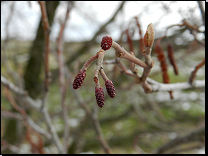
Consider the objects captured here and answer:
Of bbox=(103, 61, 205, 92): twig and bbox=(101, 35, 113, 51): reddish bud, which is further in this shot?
bbox=(103, 61, 205, 92): twig

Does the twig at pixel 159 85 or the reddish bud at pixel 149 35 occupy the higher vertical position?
the reddish bud at pixel 149 35

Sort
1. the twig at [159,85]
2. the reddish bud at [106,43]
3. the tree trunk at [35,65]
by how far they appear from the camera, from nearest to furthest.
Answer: the reddish bud at [106,43] → the twig at [159,85] → the tree trunk at [35,65]

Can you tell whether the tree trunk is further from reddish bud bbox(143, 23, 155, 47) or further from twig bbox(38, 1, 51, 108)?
reddish bud bbox(143, 23, 155, 47)

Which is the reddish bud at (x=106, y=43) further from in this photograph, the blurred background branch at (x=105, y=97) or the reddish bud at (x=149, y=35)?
the blurred background branch at (x=105, y=97)

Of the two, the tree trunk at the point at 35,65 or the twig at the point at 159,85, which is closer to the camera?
the twig at the point at 159,85

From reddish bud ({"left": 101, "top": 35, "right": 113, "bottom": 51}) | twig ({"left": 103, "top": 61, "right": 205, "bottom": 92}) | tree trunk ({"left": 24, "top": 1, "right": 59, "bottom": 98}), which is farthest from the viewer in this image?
tree trunk ({"left": 24, "top": 1, "right": 59, "bottom": 98})

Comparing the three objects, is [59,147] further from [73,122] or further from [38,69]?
[73,122]

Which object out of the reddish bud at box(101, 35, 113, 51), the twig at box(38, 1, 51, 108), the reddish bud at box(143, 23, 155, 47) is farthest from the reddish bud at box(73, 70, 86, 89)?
the twig at box(38, 1, 51, 108)

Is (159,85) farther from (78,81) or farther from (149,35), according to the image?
(78,81)

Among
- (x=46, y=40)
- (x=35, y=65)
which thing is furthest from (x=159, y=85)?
(x=35, y=65)

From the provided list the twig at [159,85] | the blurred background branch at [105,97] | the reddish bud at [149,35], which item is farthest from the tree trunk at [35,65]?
the reddish bud at [149,35]

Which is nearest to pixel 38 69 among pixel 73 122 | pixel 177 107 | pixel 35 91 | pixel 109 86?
pixel 35 91
